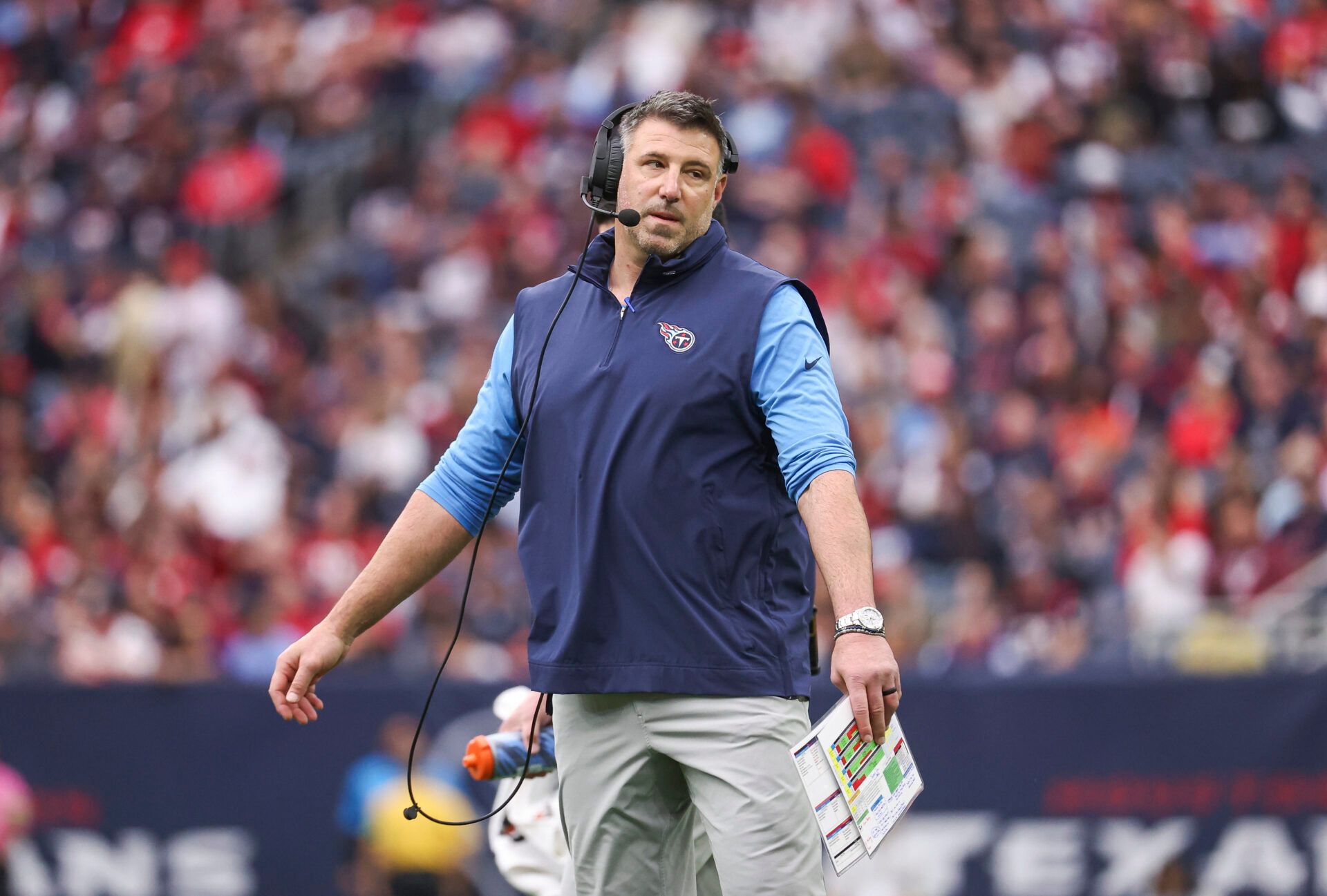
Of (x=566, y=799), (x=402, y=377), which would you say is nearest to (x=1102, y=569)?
(x=402, y=377)

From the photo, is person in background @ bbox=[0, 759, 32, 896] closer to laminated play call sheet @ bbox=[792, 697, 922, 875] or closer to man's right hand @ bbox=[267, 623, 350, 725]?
man's right hand @ bbox=[267, 623, 350, 725]

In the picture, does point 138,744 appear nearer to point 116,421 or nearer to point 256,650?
point 256,650

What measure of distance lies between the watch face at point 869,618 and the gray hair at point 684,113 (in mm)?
1070

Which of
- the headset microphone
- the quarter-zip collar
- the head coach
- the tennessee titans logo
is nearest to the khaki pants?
the head coach

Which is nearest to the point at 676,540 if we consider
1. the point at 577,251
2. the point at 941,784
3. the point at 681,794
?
the point at 681,794

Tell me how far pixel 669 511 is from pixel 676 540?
6 centimetres

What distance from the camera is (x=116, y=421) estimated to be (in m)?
12.0

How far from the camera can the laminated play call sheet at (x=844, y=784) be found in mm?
3391

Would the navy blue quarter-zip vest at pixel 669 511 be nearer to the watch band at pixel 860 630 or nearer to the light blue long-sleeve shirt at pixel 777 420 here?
the light blue long-sleeve shirt at pixel 777 420

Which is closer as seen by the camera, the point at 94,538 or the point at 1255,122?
the point at 94,538

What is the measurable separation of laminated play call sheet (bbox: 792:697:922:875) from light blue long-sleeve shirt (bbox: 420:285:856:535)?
48 centimetres

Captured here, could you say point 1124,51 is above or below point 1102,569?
above

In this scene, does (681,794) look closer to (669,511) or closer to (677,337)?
(669,511)

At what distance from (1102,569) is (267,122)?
26.9 feet
